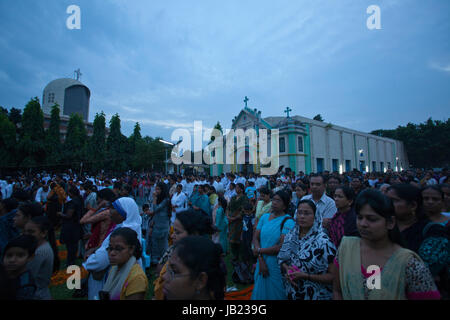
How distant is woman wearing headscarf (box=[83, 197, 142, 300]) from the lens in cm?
253

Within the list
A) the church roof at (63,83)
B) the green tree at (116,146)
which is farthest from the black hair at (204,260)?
the church roof at (63,83)

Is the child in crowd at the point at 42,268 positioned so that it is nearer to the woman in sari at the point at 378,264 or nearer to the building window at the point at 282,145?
the woman in sari at the point at 378,264

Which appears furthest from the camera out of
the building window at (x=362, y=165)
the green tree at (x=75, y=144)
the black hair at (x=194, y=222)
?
the building window at (x=362, y=165)

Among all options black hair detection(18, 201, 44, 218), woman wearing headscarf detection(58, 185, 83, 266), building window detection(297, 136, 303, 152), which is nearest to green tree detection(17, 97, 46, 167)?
woman wearing headscarf detection(58, 185, 83, 266)

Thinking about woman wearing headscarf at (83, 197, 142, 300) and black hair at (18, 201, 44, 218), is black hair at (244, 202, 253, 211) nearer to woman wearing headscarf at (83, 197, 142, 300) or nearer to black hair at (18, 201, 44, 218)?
woman wearing headscarf at (83, 197, 142, 300)

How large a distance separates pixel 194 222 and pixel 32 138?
111 ft

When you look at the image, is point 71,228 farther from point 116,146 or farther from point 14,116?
point 14,116

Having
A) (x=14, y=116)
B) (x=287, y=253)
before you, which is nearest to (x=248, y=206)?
(x=287, y=253)

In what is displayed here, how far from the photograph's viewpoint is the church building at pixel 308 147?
2520cm

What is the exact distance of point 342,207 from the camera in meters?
3.12

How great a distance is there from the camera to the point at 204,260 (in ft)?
5.24

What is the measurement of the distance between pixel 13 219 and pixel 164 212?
274 centimetres
